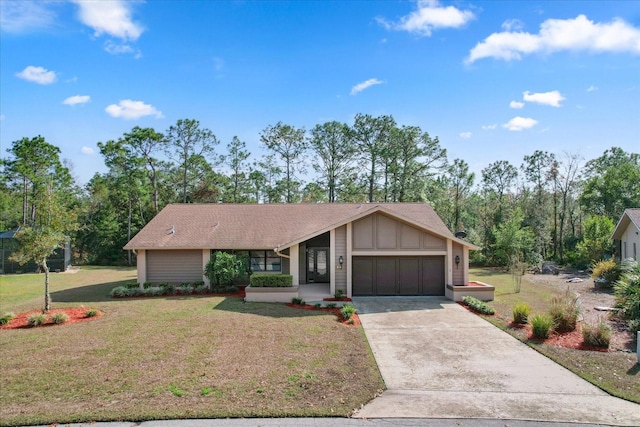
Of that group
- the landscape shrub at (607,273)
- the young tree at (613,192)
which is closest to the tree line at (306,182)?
the young tree at (613,192)

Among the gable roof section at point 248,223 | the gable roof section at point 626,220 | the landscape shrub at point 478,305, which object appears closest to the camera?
the landscape shrub at point 478,305

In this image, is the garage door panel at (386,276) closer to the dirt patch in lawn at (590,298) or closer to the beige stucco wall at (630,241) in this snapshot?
the dirt patch in lawn at (590,298)

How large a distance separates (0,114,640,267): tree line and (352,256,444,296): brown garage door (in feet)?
56.1

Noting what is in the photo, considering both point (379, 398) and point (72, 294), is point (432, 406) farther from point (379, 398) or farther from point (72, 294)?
point (72, 294)

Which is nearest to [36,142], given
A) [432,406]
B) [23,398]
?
[23,398]

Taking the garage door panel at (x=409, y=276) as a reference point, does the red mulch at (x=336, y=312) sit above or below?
below

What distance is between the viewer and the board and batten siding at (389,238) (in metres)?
17.9

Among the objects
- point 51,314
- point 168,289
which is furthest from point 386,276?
point 51,314

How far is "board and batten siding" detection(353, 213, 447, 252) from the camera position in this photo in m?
17.9

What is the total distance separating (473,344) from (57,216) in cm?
1484

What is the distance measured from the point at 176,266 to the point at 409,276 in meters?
11.8

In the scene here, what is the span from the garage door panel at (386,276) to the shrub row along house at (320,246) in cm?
5

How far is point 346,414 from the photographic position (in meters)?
6.76

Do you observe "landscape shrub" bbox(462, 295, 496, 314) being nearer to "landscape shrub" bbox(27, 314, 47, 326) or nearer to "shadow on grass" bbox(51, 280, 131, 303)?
"landscape shrub" bbox(27, 314, 47, 326)
